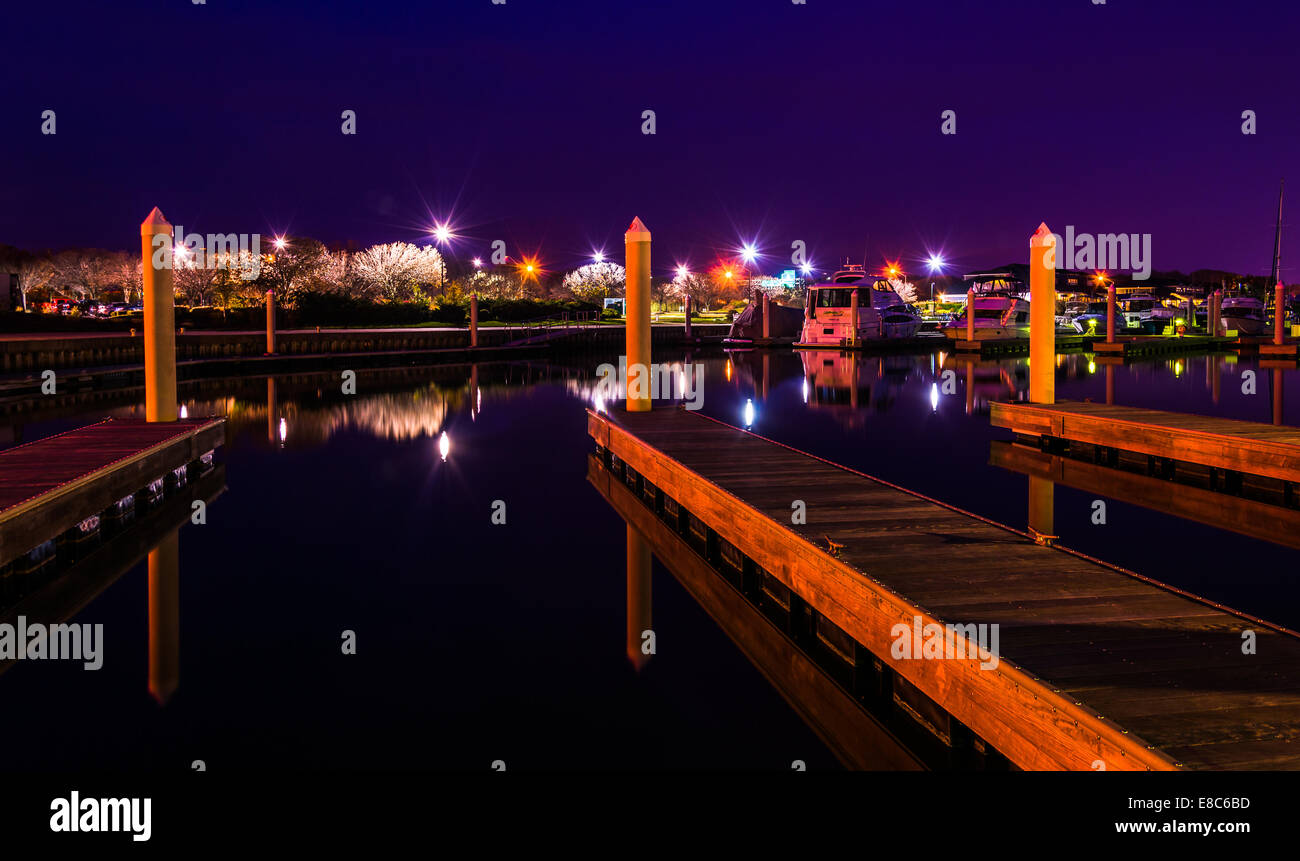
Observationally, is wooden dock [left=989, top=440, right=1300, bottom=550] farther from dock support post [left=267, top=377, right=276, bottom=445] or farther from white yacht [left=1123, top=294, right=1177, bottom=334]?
white yacht [left=1123, top=294, right=1177, bottom=334]

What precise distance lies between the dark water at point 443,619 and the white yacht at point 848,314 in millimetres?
26631

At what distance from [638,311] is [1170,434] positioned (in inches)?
299

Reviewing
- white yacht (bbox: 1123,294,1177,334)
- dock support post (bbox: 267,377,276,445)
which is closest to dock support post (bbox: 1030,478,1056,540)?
dock support post (bbox: 267,377,276,445)

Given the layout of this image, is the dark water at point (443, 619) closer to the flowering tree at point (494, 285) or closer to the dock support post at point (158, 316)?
the dock support post at point (158, 316)

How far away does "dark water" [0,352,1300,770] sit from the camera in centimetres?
549

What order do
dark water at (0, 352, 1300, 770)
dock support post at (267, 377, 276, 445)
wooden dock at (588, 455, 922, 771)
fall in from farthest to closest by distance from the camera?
dock support post at (267, 377, 276, 445) < dark water at (0, 352, 1300, 770) < wooden dock at (588, 455, 922, 771)

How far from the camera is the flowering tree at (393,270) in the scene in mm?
73812

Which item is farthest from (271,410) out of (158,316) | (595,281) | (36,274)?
(36,274)

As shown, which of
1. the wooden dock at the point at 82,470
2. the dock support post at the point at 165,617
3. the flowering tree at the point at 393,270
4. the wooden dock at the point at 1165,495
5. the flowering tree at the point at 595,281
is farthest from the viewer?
the flowering tree at the point at 595,281

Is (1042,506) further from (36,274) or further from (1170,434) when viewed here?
(36,274)

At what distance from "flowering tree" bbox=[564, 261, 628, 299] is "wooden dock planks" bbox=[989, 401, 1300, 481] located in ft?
243

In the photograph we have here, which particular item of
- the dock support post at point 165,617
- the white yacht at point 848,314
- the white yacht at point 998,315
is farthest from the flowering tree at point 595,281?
the dock support post at point 165,617

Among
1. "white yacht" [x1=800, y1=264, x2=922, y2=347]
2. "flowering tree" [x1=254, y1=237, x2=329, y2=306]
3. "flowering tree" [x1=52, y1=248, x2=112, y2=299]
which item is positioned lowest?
"white yacht" [x1=800, y1=264, x2=922, y2=347]

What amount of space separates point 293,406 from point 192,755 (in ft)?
61.6
